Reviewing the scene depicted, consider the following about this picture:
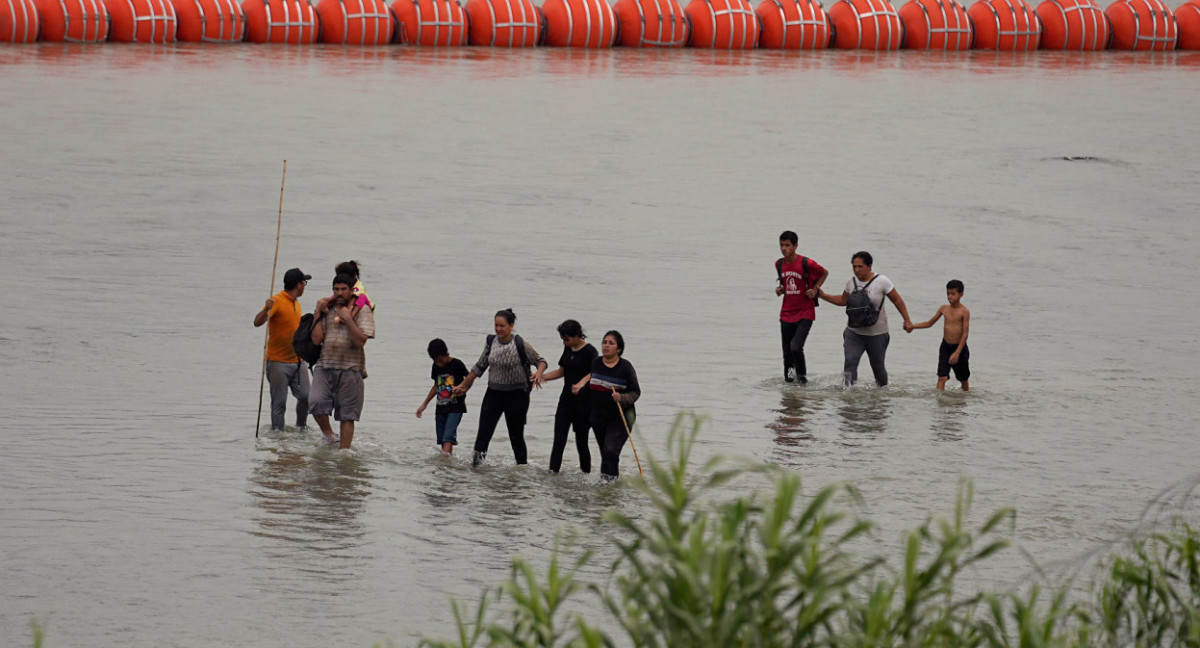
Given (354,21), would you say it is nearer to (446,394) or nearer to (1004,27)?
(1004,27)

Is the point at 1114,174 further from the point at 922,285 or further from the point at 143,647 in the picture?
the point at 143,647

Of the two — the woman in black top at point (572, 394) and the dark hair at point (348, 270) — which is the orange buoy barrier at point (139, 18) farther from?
the woman in black top at point (572, 394)

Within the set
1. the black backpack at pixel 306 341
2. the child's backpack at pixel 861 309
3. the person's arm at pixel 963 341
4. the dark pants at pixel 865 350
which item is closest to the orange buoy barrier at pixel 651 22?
the child's backpack at pixel 861 309

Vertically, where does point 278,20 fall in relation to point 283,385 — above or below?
above

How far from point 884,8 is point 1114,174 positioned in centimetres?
1574

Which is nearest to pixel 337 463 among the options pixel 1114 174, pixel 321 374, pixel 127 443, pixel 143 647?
pixel 321 374

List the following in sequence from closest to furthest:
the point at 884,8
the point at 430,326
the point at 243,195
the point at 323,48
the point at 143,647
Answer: the point at 143,647, the point at 430,326, the point at 243,195, the point at 323,48, the point at 884,8

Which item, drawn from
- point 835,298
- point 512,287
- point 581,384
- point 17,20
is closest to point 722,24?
point 17,20

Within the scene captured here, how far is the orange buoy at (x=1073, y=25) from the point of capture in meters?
43.0

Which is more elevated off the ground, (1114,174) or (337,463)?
(1114,174)

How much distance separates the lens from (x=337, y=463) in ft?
40.0

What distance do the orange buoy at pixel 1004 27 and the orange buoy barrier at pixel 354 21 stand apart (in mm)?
15383

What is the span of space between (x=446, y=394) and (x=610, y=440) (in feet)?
4.48

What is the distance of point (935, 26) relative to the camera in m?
42.1
